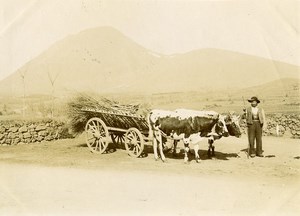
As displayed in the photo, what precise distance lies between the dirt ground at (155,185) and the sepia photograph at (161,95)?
0.01m

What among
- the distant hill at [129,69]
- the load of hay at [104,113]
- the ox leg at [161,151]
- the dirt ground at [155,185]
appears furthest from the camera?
the load of hay at [104,113]

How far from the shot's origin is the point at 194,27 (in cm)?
528

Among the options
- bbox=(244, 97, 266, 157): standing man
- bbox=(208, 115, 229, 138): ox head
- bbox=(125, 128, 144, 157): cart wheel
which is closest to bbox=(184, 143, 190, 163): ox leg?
bbox=(208, 115, 229, 138): ox head

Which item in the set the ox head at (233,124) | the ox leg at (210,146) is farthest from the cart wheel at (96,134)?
the ox head at (233,124)

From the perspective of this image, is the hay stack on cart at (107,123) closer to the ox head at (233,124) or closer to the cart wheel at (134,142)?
the cart wheel at (134,142)

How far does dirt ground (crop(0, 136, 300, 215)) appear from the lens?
4863 millimetres

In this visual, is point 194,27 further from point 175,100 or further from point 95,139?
point 95,139

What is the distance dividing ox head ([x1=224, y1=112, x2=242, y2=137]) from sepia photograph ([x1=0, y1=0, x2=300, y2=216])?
0.01 m

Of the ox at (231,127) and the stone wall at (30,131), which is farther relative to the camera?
the stone wall at (30,131)

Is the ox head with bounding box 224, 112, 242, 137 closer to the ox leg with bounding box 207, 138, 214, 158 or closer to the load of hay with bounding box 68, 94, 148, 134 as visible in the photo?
the ox leg with bounding box 207, 138, 214, 158

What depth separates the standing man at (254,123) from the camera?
17.9ft

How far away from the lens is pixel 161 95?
5434 millimetres

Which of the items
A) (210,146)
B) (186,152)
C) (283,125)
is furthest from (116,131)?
(283,125)

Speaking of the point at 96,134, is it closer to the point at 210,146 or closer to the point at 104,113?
the point at 104,113
